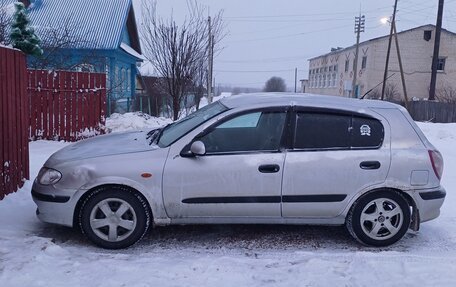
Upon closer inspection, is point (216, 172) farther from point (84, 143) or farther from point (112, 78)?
point (112, 78)

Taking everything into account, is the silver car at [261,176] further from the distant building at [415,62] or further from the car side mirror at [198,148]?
the distant building at [415,62]

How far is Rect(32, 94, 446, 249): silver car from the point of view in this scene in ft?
15.1

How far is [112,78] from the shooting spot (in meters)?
21.6

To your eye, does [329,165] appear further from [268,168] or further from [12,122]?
[12,122]

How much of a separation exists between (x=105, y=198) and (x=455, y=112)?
29379mm

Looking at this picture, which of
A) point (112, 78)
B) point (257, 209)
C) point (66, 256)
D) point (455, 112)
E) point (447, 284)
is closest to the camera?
point (447, 284)

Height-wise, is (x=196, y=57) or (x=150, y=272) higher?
(x=196, y=57)

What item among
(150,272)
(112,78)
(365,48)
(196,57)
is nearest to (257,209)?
(150,272)

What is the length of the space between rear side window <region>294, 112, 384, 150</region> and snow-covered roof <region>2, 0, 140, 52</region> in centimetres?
1728

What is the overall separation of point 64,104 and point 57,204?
24.2 ft

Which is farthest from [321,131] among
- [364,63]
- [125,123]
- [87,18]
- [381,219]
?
[364,63]

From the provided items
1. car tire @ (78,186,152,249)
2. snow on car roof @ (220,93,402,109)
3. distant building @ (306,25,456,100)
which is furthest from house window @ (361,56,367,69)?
car tire @ (78,186,152,249)

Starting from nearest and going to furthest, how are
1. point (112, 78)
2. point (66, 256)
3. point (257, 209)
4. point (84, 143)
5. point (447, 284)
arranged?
point (447, 284)
point (66, 256)
point (257, 209)
point (84, 143)
point (112, 78)

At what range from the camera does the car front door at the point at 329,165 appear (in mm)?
4723
